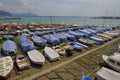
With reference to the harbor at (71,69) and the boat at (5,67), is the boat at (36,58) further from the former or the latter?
the boat at (5,67)

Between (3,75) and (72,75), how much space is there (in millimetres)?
8044

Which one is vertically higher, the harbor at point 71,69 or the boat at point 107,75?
the boat at point 107,75

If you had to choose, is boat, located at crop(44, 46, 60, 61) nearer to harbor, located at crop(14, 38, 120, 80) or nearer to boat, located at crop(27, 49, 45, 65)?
harbor, located at crop(14, 38, 120, 80)

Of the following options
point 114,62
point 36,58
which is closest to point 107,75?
point 114,62

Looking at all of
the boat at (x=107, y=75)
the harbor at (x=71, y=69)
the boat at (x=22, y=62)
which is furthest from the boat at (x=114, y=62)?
the boat at (x=22, y=62)

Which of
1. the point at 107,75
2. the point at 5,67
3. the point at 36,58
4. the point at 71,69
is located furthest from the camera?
the point at 36,58

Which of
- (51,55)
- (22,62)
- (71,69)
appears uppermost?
(51,55)

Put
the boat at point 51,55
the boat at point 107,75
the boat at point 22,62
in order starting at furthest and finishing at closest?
the boat at point 51,55 → the boat at point 22,62 → the boat at point 107,75

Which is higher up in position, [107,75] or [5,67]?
[5,67]

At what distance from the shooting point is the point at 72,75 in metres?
14.6

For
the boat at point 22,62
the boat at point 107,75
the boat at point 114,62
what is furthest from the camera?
the boat at point 114,62

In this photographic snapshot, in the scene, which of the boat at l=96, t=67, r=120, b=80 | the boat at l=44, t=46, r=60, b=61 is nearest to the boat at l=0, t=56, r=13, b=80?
the boat at l=44, t=46, r=60, b=61

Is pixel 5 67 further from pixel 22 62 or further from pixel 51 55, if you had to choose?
pixel 51 55

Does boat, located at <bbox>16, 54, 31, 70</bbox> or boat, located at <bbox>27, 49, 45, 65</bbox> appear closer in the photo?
boat, located at <bbox>16, 54, 31, 70</bbox>
